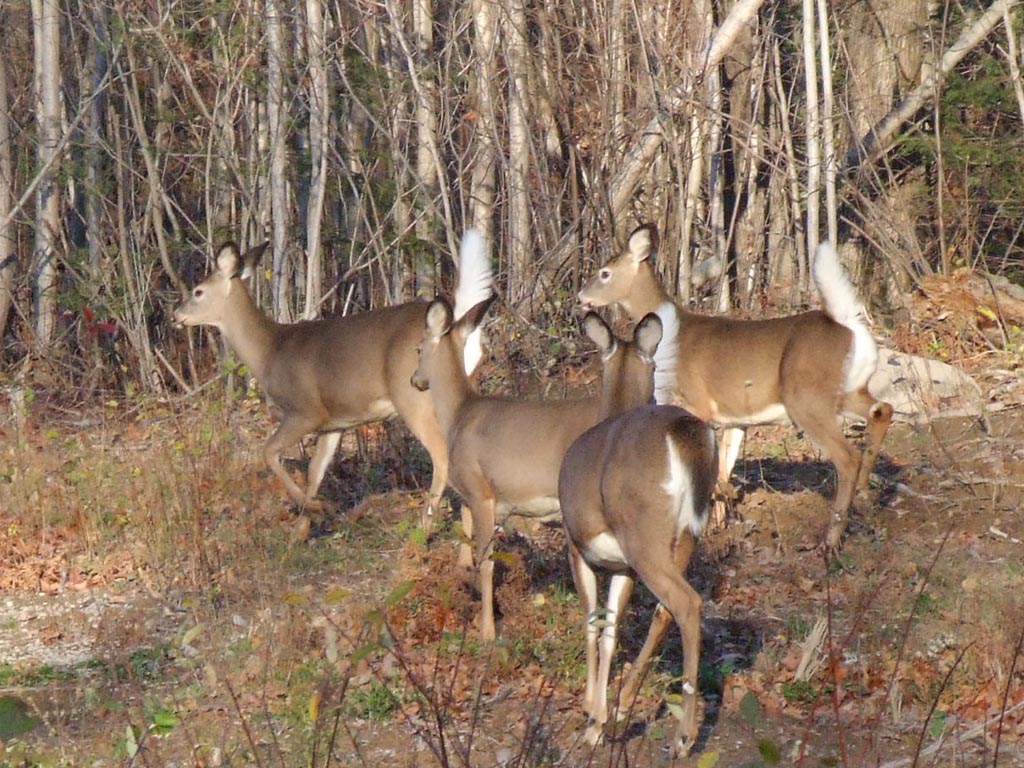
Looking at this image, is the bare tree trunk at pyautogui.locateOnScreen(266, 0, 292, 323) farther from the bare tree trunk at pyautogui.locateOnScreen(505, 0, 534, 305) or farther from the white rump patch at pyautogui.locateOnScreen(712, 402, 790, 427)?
the white rump patch at pyautogui.locateOnScreen(712, 402, 790, 427)

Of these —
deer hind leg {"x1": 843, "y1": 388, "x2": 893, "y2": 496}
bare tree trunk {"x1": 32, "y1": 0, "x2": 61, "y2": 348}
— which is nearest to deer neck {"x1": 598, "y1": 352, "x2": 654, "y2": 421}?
deer hind leg {"x1": 843, "y1": 388, "x2": 893, "y2": 496}

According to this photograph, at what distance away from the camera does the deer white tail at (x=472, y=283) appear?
7730mm

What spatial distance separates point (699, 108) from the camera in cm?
1127

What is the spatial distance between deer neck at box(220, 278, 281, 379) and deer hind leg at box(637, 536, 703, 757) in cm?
485

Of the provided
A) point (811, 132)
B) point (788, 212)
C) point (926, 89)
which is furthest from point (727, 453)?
point (926, 89)

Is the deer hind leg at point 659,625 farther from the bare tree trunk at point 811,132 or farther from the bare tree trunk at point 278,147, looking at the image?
the bare tree trunk at point 278,147

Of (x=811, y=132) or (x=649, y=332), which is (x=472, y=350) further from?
(x=811, y=132)

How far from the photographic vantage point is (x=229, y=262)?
962 cm

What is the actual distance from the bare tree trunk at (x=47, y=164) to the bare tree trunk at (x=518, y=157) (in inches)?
150

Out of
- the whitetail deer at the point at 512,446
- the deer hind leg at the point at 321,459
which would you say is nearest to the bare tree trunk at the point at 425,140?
the deer hind leg at the point at 321,459

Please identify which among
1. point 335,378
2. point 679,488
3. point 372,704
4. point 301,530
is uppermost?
point 679,488

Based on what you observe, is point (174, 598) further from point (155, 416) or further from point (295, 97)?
point (295, 97)

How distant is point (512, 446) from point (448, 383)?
71 cm

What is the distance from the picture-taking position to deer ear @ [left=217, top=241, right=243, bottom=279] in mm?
9586
